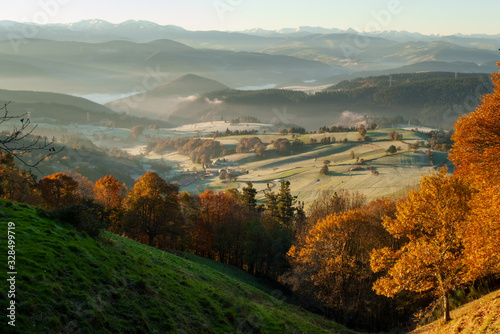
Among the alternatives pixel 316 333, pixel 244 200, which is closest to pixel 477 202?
pixel 316 333

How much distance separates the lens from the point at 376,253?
3086cm

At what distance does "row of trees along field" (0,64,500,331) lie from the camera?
24.6 meters

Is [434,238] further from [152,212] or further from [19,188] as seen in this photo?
[19,188]

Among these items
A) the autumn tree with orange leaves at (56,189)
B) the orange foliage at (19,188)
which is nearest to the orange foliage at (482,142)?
the autumn tree with orange leaves at (56,189)

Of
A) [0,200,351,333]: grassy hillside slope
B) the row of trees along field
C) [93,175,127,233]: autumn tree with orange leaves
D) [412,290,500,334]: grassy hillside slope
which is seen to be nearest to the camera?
[0,200,351,333]: grassy hillside slope

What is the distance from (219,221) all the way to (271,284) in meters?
16.7

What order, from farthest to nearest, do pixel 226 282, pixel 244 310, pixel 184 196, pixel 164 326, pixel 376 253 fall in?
pixel 184 196, pixel 226 282, pixel 376 253, pixel 244 310, pixel 164 326

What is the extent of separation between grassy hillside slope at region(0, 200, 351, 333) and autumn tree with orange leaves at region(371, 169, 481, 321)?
8.53 m

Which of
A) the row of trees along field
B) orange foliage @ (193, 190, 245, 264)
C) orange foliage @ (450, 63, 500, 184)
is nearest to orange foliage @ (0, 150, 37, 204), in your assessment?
the row of trees along field

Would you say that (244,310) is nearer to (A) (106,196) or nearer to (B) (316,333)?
(B) (316,333)

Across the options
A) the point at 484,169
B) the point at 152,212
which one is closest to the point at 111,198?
the point at 152,212

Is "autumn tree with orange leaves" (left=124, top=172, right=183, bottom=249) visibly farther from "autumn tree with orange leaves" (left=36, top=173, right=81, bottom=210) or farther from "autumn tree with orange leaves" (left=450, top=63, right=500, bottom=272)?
"autumn tree with orange leaves" (left=450, top=63, right=500, bottom=272)

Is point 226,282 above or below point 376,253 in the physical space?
below

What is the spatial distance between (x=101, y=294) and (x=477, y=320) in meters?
20.4
